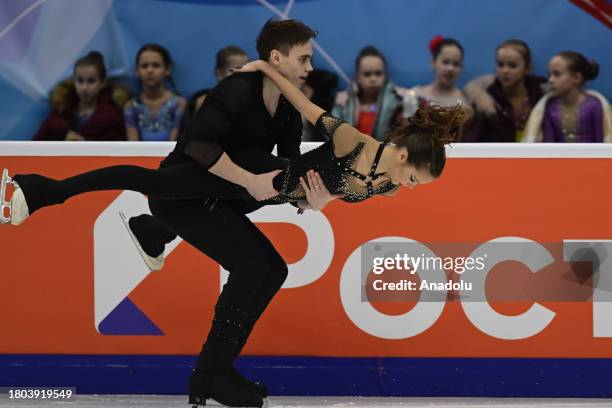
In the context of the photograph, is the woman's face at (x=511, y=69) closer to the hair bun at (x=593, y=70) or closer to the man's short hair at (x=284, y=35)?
the hair bun at (x=593, y=70)

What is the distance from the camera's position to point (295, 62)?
157 inches

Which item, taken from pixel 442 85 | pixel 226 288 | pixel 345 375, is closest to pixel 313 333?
pixel 345 375

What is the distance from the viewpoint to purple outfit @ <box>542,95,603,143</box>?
5898 mm

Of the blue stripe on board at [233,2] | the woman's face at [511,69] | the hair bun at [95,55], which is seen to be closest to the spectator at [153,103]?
the hair bun at [95,55]

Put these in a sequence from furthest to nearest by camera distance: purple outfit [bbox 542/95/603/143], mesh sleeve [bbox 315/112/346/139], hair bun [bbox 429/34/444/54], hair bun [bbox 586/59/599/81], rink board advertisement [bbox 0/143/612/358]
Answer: hair bun [bbox 429/34/444/54] < hair bun [bbox 586/59/599/81] < purple outfit [bbox 542/95/603/143] < rink board advertisement [bbox 0/143/612/358] < mesh sleeve [bbox 315/112/346/139]

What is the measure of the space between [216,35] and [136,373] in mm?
2519

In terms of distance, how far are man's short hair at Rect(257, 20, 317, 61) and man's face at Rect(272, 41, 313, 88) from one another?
0.02 metres

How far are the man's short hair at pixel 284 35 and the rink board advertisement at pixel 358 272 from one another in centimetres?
85

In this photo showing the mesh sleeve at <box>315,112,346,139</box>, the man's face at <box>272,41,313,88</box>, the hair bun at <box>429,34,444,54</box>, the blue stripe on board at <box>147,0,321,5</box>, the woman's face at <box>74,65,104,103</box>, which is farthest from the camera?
the blue stripe on board at <box>147,0,321,5</box>

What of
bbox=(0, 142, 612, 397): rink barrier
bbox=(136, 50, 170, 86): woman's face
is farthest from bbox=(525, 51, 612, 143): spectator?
bbox=(136, 50, 170, 86): woman's face

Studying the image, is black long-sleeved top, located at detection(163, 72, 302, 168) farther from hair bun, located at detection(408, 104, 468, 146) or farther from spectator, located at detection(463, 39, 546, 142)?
spectator, located at detection(463, 39, 546, 142)

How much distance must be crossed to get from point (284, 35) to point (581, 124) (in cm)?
249

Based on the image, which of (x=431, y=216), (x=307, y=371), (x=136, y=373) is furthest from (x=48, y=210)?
(x=431, y=216)

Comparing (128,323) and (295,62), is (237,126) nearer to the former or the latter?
(295,62)
